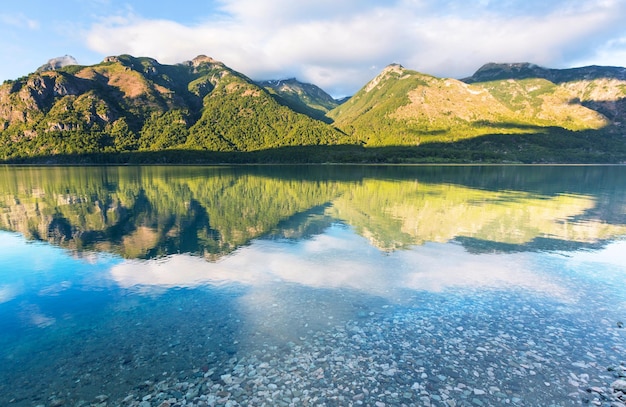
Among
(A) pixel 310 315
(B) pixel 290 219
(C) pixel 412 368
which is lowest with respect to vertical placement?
(B) pixel 290 219

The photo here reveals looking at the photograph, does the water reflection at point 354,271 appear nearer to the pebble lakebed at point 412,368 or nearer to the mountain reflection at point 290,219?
the mountain reflection at point 290,219

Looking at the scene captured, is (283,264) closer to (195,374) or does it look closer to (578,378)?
(195,374)

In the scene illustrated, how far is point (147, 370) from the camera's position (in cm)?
1272

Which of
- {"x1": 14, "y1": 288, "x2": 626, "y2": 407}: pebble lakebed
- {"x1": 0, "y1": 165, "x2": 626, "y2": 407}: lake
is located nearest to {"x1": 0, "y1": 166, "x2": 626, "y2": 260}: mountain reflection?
{"x1": 0, "y1": 165, "x2": 626, "y2": 407}: lake

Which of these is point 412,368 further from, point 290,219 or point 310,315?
point 290,219

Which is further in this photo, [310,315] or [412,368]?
[310,315]

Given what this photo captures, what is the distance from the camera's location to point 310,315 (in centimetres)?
1716

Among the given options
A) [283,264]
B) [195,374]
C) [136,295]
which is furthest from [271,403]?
[283,264]

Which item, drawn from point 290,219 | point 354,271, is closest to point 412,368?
point 354,271

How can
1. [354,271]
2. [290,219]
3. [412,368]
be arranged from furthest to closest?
[290,219] < [354,271] < [412,368]

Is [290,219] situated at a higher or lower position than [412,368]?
lower

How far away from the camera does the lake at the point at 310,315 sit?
38.4 feet

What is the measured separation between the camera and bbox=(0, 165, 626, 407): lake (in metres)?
11.7

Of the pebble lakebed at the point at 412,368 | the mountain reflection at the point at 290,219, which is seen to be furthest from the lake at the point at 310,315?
the mountain reflection at the point at 290,219
